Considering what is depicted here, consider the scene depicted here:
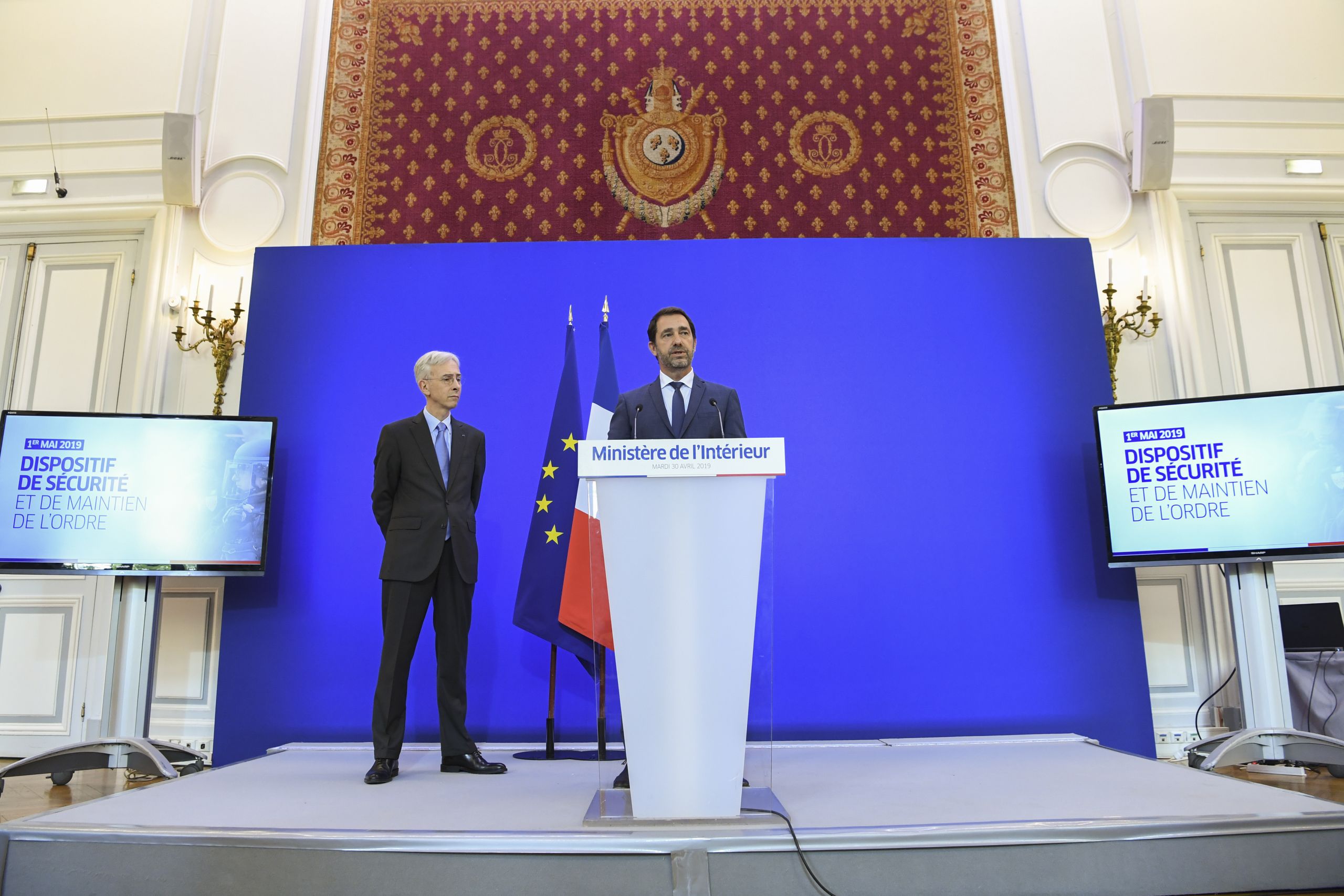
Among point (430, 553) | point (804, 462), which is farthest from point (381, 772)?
point (804, 462)

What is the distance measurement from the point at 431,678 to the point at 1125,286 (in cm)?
426

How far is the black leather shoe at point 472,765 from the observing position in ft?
10.4

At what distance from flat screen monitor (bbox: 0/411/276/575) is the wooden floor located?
2.87 ft

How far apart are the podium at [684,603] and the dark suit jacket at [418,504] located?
118 centimetres

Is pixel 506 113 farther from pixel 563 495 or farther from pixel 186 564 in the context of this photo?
pixel 186 564

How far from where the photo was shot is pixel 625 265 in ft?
14.7

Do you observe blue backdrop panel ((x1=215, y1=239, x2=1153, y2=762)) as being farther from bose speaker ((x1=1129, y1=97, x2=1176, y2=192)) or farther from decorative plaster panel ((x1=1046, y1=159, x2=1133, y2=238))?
bose speaker ((x1=1129, y1=97, x2=1176, y2=192))

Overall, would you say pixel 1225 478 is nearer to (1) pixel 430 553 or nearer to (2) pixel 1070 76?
(2) pixel 1070 76

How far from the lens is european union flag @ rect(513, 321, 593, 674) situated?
373cm

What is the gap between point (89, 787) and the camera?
365cm

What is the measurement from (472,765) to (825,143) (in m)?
3.97

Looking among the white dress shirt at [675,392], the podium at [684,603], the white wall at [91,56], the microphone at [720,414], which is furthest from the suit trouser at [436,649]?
the white wall at [91,56]

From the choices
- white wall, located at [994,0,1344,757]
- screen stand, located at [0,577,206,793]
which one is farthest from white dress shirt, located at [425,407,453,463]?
white wall, located at [994,0,1344,757]

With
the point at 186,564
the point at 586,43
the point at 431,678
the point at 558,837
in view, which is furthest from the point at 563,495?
the point at 586,43
